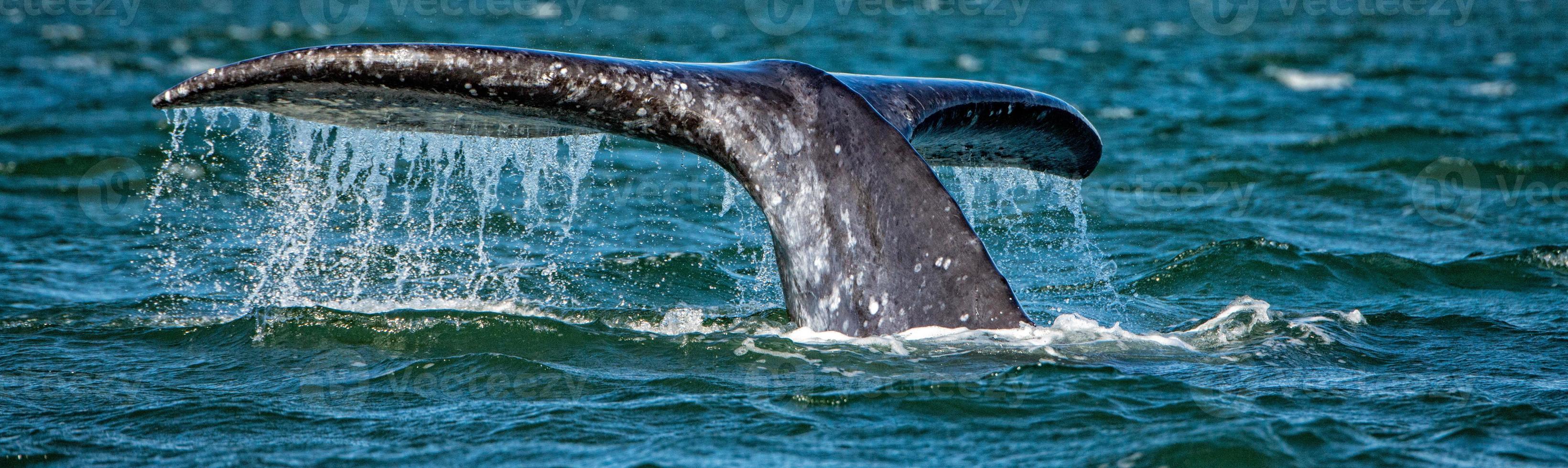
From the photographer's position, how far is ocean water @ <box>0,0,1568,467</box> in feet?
15.8

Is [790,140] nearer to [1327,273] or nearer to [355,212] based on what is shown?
[1327,273]

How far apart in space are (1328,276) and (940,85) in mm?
4086

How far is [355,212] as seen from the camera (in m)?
10.2

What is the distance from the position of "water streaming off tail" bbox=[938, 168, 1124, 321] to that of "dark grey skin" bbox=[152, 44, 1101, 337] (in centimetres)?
145

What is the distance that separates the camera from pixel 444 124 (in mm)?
5555

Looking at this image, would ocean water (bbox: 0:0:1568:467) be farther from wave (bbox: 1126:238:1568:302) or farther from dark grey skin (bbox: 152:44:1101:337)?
dark grey skin (bbox: 152:44:1101:337)

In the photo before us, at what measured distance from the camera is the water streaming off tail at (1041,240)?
7078 millimetres

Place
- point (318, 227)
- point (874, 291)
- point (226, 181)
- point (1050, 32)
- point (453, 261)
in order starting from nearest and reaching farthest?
point (874, 291) → point (453, 261) → point (318, 227) → point (226, 181) → point (1050, 32)

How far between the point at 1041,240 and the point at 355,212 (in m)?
4.95

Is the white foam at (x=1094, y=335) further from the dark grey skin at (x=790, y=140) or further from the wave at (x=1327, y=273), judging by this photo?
the wave at (x=1327, y=273)

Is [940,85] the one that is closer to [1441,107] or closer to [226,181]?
[226,181]

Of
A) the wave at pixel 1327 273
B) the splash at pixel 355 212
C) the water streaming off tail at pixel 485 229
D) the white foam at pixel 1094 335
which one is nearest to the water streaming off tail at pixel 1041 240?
the water streaming off tail at pixel 485 229

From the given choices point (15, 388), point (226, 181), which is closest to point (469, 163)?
point (15, 388)

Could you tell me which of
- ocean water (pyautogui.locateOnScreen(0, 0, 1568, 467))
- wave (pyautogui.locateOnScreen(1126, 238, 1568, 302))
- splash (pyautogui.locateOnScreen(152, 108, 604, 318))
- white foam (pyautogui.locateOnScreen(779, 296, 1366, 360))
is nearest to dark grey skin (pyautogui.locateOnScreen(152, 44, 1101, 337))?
white foam (pyautogui.locateOnScreen(779, 296, 1366, 360))
